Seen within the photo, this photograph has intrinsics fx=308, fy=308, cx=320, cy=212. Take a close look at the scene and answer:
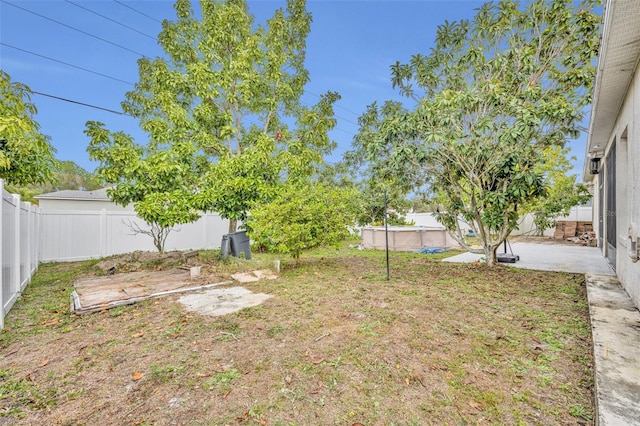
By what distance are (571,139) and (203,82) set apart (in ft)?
27.5

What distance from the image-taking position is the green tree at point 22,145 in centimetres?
519

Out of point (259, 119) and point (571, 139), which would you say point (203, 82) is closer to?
point (259, 119)

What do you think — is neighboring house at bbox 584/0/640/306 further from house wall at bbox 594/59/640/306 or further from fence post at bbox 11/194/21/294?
fence post at bbox 11/194/21/294

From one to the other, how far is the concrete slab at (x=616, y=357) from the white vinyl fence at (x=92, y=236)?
320 inches

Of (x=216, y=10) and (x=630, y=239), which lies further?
(x=216, y=10)

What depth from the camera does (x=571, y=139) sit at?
618 cm

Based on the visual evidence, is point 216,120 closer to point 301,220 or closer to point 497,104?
point 301,220

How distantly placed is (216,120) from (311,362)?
7.74 m

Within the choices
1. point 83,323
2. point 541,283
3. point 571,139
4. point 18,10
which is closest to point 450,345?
point 541,283

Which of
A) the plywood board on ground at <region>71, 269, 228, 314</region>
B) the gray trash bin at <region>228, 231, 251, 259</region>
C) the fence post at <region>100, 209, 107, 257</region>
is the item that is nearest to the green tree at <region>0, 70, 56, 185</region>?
the plywood board on ground at <region>71, 269, 228, 314</region>

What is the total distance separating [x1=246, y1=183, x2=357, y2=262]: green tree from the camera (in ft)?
21.5

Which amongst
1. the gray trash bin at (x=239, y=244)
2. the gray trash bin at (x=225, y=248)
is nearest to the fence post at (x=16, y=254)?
the gray trash bin at (x=225, y=248)

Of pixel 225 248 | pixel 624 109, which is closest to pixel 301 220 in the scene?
pixel 225 248

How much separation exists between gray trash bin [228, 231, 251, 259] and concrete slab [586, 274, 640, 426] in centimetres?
699
